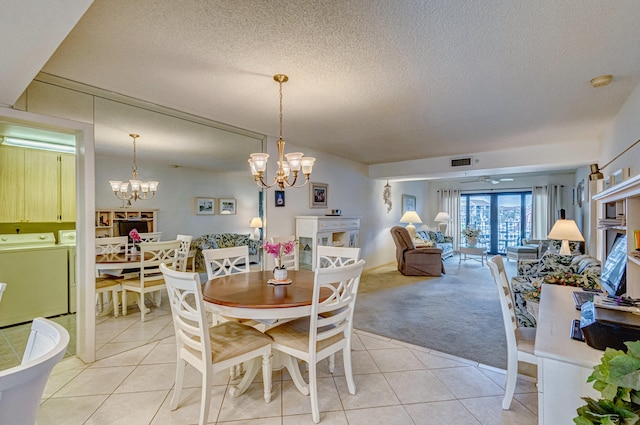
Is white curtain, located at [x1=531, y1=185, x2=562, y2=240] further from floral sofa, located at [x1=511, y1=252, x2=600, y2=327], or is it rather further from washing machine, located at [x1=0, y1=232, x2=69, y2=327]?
washing machine, located at [x1=0, y1=232, x2=69, y2=327]

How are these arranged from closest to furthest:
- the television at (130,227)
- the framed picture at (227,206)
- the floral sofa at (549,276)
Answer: the floral sofa at (549,276) → the television at (130,227) → the framed picture at (227,206)

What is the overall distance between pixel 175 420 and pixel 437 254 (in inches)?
208

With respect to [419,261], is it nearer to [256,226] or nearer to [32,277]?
[256,226]

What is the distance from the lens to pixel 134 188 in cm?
300

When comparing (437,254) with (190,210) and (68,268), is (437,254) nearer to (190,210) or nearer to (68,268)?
(190,210)

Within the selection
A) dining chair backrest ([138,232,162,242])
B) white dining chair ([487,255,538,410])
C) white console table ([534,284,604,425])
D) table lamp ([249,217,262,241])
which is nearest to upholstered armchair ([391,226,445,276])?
table lamp ([249,217,262,241])

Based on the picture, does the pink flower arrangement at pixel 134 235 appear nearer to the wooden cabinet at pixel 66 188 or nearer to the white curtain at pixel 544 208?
the wooden cabinet at pixel 66 188

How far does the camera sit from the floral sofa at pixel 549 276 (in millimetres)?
2484

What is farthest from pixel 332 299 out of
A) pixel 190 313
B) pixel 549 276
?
pixel 549 276

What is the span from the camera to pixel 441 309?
395 cm

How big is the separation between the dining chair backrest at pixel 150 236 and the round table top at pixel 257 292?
1.24 metres

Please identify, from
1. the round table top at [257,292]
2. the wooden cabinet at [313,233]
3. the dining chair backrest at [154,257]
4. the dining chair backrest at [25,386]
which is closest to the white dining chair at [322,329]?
the round table top at [257,292]

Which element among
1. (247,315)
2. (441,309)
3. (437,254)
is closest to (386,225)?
(437,254)

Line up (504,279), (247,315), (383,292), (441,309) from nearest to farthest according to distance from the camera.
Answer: (247,315) < (504,279) < (441,309) < (383,292)
